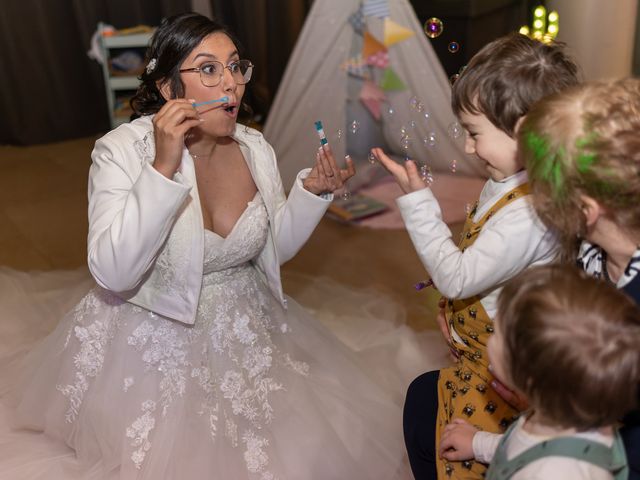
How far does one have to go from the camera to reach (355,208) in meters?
3.46

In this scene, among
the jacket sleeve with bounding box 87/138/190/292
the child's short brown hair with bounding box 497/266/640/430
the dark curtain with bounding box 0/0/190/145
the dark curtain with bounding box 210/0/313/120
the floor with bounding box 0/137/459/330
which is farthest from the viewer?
the dark curtain with bounding box 210/0/313/120

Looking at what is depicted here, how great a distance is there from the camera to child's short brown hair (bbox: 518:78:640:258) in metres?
1.02

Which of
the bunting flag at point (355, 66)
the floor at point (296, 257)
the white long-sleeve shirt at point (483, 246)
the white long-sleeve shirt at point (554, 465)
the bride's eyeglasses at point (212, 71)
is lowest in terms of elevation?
the floor at point (296, 257)

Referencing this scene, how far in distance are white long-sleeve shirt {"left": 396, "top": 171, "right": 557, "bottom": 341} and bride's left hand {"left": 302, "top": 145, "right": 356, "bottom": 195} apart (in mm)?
376

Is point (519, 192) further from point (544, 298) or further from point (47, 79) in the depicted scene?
point (47, 79)

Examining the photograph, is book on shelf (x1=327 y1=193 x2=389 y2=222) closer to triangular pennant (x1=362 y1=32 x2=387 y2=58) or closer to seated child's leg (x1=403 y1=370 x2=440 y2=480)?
triangular pennant (x1=362 y1=32 x2=387 y2=58)

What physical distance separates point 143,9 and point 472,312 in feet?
12.8

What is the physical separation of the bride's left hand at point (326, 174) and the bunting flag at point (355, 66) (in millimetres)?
1901

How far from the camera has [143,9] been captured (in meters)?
4.63

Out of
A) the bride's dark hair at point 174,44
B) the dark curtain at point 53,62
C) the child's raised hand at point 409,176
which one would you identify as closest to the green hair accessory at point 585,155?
the child's raised hand at point 409,176

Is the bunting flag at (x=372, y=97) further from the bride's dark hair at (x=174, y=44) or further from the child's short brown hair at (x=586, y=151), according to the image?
the child's short brown hair at (x=586, y=151)

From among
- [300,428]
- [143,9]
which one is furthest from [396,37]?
[300,428]

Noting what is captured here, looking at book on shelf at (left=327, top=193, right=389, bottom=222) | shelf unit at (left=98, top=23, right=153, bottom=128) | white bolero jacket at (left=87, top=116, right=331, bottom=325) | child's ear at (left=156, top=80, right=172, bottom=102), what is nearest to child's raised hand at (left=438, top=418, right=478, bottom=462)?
white bolero jacket at (left=87, top=116, right=331, bottom=325)

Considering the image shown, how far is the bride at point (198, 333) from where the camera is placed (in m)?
1.57
